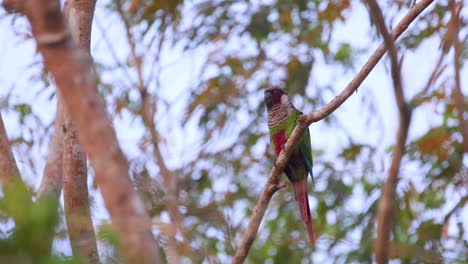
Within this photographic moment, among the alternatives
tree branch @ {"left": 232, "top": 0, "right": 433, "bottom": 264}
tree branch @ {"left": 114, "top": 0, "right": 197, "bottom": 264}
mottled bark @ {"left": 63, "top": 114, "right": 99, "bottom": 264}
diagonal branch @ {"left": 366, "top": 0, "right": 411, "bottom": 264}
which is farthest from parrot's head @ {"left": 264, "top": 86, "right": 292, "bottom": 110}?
diagonal branch @ {"left": 366, "top": 0, "right": 411, "bottom": 264}

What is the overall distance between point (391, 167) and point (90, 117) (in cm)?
54

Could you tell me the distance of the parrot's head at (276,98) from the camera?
4.58 metres

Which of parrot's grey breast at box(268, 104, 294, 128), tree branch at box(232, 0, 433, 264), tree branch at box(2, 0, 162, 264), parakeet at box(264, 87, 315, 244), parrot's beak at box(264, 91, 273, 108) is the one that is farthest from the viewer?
parrot's beak at box(264, 91, 273, 108)

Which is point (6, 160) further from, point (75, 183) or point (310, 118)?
point (310, 118)

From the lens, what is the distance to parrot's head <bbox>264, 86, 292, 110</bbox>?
4576 millimetres

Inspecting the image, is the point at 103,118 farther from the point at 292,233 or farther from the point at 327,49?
the point at 327,49

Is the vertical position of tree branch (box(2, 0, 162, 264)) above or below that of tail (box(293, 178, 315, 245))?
below

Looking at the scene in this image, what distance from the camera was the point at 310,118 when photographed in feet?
8.33

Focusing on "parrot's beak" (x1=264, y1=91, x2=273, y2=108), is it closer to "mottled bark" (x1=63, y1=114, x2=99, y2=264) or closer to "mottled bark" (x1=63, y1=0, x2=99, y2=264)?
"mottled bark" (x1=63, y1=0, x2=99, y2=264)

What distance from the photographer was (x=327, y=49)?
6.30 metres

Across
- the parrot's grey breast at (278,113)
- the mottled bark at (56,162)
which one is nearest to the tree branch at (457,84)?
the mottled bark at (56,162)

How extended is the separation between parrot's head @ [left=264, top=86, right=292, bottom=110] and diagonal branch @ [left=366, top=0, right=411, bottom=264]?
3.22 m

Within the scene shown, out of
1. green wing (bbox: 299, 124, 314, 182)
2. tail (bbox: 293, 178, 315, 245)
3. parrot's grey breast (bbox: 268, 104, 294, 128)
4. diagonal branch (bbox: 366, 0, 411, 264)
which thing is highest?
parrot's grey breast (bbox: 268, 104, 294, 128)

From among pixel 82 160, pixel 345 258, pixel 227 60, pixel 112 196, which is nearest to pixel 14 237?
pixel 112 196
